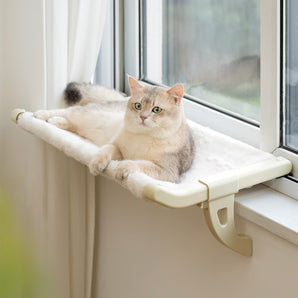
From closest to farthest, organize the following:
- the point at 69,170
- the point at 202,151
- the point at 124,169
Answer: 1. the point at 124,169
2. the point at 202,151
3. the point at 69,170

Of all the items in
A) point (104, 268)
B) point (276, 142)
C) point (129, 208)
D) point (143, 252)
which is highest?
point (276, 142)

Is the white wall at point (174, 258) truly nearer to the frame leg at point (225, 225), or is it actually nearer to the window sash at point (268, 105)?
the frame leg at point (225, 225)

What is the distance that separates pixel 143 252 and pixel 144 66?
2.02 ft

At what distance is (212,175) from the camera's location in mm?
1069

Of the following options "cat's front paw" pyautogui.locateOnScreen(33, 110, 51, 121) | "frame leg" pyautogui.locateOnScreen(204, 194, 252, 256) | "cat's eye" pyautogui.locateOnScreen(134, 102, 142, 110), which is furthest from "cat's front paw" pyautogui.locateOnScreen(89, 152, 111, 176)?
"cat's front paw" pyautogui.locateOnScreen(33, 110, 51, 121)

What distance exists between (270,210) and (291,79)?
0.31m

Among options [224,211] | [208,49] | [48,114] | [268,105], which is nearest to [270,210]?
[224,211]

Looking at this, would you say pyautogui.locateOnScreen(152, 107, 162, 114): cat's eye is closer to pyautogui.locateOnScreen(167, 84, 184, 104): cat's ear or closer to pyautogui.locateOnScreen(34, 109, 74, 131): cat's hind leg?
pyautogui.locateOnScreen(167, 84, 184, 104): cat's ear

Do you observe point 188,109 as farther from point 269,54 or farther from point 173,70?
point 269,54

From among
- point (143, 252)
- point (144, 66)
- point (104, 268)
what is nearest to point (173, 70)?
point (144, 66)

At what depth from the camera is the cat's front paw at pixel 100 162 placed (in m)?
1.12

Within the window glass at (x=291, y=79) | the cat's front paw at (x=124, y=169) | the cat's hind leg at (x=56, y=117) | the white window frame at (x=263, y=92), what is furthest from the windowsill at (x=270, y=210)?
the cat's hind leg at (x=56, y=117)

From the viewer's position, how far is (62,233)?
5.23ft

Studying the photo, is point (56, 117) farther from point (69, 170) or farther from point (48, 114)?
point (69, 170)
